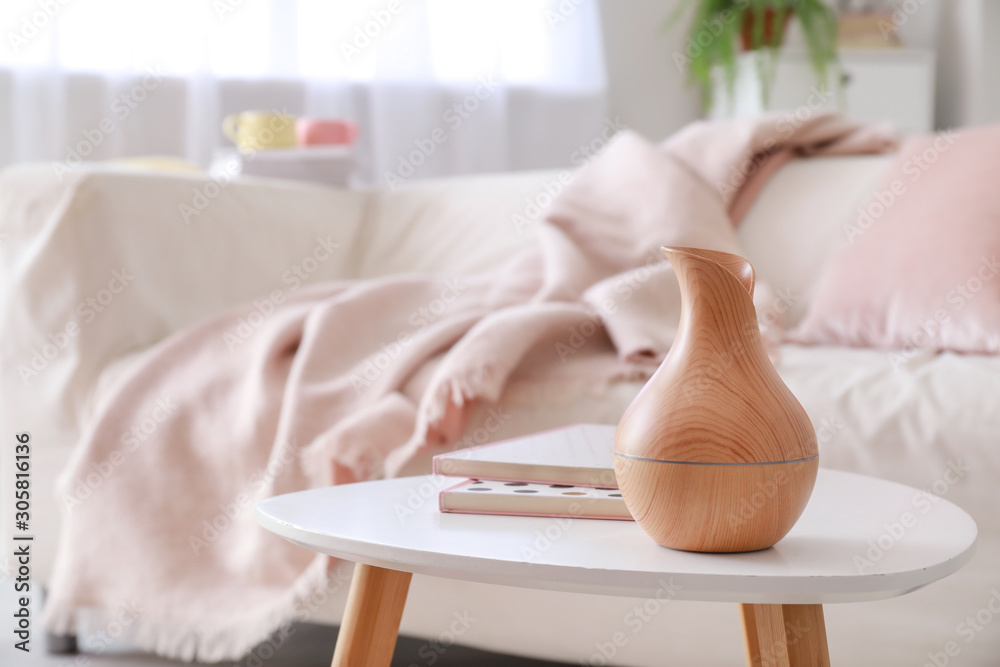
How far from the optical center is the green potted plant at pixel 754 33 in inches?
108

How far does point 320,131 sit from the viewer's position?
Result: 2.15 meters

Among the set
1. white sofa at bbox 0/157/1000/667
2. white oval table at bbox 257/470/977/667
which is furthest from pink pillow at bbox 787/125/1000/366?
white oval table at bbox 257/470/977/667

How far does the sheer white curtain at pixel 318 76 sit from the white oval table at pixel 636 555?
85.8 inches

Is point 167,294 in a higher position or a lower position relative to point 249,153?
lower

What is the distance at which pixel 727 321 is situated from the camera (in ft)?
1.71

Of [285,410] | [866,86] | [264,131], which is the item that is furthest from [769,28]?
[285,410]

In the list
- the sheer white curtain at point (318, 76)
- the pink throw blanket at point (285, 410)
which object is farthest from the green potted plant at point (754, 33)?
the pink throw blanket at point (285, 410)

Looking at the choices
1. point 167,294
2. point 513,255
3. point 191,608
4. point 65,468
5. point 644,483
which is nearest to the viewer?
point 644,483

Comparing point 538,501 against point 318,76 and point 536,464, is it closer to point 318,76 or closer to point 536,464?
point 536,464

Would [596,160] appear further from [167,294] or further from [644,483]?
[644,483]

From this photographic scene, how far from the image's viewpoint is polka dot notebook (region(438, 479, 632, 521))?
23.6 inches

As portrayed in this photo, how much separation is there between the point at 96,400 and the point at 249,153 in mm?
754

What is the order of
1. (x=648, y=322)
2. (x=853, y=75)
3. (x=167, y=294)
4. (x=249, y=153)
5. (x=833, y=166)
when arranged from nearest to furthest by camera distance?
(x=648, y=322)
(x=167, y=294)
(x=833, y=166)
(x=249, y=153)
(x=853, y=75)

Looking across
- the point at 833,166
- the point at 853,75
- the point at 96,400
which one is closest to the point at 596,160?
the point at 833,166
